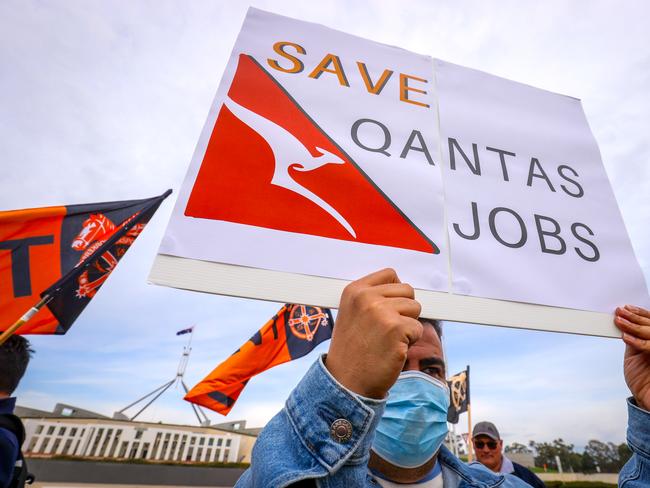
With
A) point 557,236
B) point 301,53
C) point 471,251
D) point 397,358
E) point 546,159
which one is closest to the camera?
point 397,358

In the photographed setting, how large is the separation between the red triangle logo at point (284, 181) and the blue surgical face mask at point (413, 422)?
0.99 metres

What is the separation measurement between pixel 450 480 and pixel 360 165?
1.58m

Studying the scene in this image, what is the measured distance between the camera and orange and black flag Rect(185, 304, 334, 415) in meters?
6.08

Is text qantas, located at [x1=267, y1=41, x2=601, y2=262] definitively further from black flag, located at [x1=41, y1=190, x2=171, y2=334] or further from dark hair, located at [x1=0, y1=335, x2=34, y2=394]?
dark hair, located at [x1=0, y1=335, x2=34, y2=394]

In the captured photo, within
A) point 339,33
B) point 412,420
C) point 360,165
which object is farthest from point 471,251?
point 339,33

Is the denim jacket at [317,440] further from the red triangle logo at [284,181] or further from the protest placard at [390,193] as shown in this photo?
the red triangle logo at [284,181]

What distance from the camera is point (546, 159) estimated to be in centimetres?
180

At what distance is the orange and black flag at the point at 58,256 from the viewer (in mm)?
3230

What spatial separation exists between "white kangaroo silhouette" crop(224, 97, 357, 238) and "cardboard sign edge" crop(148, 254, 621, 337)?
0.97 feet

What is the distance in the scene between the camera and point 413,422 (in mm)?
1855

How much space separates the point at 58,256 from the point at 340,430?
3.84 m

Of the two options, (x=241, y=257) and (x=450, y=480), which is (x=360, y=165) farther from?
(x=450, y=480)

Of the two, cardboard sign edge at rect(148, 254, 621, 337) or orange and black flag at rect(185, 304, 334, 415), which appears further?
orange and black flag at rect(185, 304, 334, 415)

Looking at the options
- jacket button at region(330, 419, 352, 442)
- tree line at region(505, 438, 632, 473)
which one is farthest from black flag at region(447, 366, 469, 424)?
tree line at region(505, 438, 632, 473)
